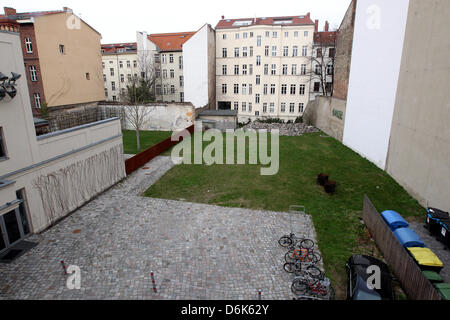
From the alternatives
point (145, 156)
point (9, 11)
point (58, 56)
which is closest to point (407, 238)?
point (145, 156)

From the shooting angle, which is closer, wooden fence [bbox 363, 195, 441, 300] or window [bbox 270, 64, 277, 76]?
wooden fence [bbox 363, 195, 441, 300]

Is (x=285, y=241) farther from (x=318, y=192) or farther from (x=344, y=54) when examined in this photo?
(x=344, y=54)

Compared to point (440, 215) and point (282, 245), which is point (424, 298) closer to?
point (282, 245)

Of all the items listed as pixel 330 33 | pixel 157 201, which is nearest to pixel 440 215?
pixel 157 201

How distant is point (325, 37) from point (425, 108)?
3690cm

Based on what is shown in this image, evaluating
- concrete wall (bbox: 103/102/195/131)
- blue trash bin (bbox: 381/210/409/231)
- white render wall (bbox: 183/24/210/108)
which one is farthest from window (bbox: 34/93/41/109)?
blue trash bin (bbox: 381/210/409/231)

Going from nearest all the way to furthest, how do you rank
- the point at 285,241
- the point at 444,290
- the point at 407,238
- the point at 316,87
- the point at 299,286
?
the point at 444,290 → the point at 299,286 → the point at 407,238 → the point at 285,241 → the point at 316,87

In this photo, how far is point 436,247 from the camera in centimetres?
1114

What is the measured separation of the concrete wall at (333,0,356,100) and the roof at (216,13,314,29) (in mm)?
16284

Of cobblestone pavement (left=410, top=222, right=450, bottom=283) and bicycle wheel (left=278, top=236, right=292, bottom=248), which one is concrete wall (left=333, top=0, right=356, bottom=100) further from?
bicycle wheel (left=278, top=236, right=292, bottom=248)

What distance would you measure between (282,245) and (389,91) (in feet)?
49.7

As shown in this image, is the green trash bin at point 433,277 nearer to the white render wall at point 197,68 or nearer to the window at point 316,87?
the white render wall at point 197,68

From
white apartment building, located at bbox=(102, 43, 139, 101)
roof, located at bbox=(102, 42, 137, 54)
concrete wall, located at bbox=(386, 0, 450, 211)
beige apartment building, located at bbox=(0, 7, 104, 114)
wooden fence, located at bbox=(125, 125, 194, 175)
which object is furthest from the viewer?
roof, located at bbox=(102, 42, 137, 54)

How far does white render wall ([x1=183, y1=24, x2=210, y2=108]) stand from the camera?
4275cm
